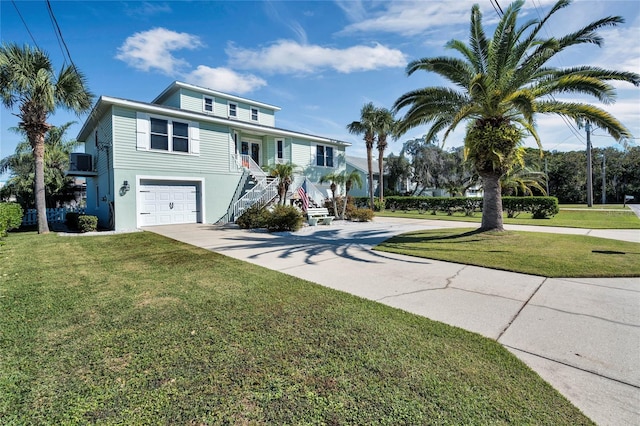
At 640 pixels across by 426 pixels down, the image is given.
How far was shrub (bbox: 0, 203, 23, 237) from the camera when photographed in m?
10.4

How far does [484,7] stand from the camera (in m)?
9.79

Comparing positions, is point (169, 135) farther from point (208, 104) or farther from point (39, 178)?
point (208, 104)

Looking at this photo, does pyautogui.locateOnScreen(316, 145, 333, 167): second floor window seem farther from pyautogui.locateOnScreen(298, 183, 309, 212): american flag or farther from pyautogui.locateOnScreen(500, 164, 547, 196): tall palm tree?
pyautogui.locateOnScreen(500, 164, 547, 196): tall palm tree

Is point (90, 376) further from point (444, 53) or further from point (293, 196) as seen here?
point (293, 196)

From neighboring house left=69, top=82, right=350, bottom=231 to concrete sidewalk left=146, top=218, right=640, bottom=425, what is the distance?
9655mm

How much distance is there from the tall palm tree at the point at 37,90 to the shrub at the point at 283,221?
994 centimetres

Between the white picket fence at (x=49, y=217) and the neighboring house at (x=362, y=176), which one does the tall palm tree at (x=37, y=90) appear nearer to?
the white picket fence at (x=49, y=217)

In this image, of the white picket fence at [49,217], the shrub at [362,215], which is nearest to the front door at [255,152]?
the shrub at [362,215]

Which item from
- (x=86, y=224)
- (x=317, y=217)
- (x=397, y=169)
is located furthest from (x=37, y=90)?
(x=397, y=169)

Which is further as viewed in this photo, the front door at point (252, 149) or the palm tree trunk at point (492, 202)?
the front door at point (252, 149)

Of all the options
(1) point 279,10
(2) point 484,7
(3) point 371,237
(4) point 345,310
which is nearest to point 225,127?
(1) point 279,10

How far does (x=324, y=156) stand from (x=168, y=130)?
12.4m

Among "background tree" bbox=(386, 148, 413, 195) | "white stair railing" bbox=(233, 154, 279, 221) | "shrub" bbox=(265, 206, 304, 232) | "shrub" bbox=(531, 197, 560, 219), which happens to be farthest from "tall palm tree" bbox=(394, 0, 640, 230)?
"background tree" bbox=(386, 148, 413, 195)

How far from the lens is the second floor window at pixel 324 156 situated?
24781 millimetres
